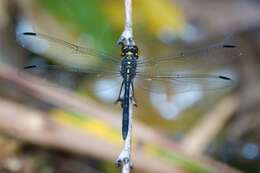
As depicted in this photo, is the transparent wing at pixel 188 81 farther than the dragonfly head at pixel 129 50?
Yes

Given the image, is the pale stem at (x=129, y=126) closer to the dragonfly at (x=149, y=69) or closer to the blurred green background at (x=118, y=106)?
the dragonfly at (x=149, y=69)

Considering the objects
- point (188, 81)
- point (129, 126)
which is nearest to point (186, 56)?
point (188, 81)

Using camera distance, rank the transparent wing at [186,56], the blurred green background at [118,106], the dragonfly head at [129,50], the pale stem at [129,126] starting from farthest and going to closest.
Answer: the blurred green background at [118,106] → the transparent wing at [186,56] → the dragonfly head at [129,50] → the pale stem at [129,126]

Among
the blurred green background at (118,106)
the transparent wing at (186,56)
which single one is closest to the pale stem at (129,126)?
the transparent wing at (186,56)

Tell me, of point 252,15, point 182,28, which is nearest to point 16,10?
point 182,28

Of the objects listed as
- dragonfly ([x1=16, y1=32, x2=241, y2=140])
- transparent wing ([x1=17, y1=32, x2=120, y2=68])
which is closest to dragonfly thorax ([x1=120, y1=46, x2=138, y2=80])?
dragonfly ([x1=16, y1=32, x2=241, y2=140])

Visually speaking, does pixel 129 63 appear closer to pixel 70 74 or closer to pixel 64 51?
pixel 64 51
